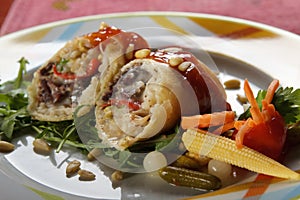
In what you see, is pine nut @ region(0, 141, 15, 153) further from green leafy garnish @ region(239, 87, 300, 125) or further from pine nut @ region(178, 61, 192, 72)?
green leafy garnish @ region(239, 87, 300, 125)

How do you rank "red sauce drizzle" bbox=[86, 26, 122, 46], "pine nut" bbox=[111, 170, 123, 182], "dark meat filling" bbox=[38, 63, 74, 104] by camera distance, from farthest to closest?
"dark meat filling" bbox=[38, 63, 74, 104], "red sauce drizzle" bbox=[86, 26, 122, 46], "pine nut" bbox=[111, 170, 123, 182]

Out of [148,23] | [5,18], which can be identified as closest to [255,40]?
[148,23]

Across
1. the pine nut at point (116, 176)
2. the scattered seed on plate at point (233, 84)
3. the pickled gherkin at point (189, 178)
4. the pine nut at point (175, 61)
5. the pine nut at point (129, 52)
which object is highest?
the pine nut at point (175, 61)

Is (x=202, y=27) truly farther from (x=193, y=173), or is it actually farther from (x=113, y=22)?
(x=193, y=173)

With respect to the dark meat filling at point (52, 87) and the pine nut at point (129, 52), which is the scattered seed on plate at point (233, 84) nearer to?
the pine nut at point (129, 52)

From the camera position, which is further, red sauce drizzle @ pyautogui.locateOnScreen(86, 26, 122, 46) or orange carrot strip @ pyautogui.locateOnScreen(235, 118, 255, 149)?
red sauce drizzle @ pyautogui.locateOnScreen(86, 26, 122, 46)

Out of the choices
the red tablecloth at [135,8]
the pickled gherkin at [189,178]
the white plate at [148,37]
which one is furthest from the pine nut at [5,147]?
the red tablecloth at [135,8]

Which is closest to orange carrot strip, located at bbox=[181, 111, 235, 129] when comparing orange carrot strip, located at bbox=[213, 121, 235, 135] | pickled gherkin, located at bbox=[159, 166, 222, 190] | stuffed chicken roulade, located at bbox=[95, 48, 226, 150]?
orange carrot strip, located at bbox=[213, 121, 235, 135]
